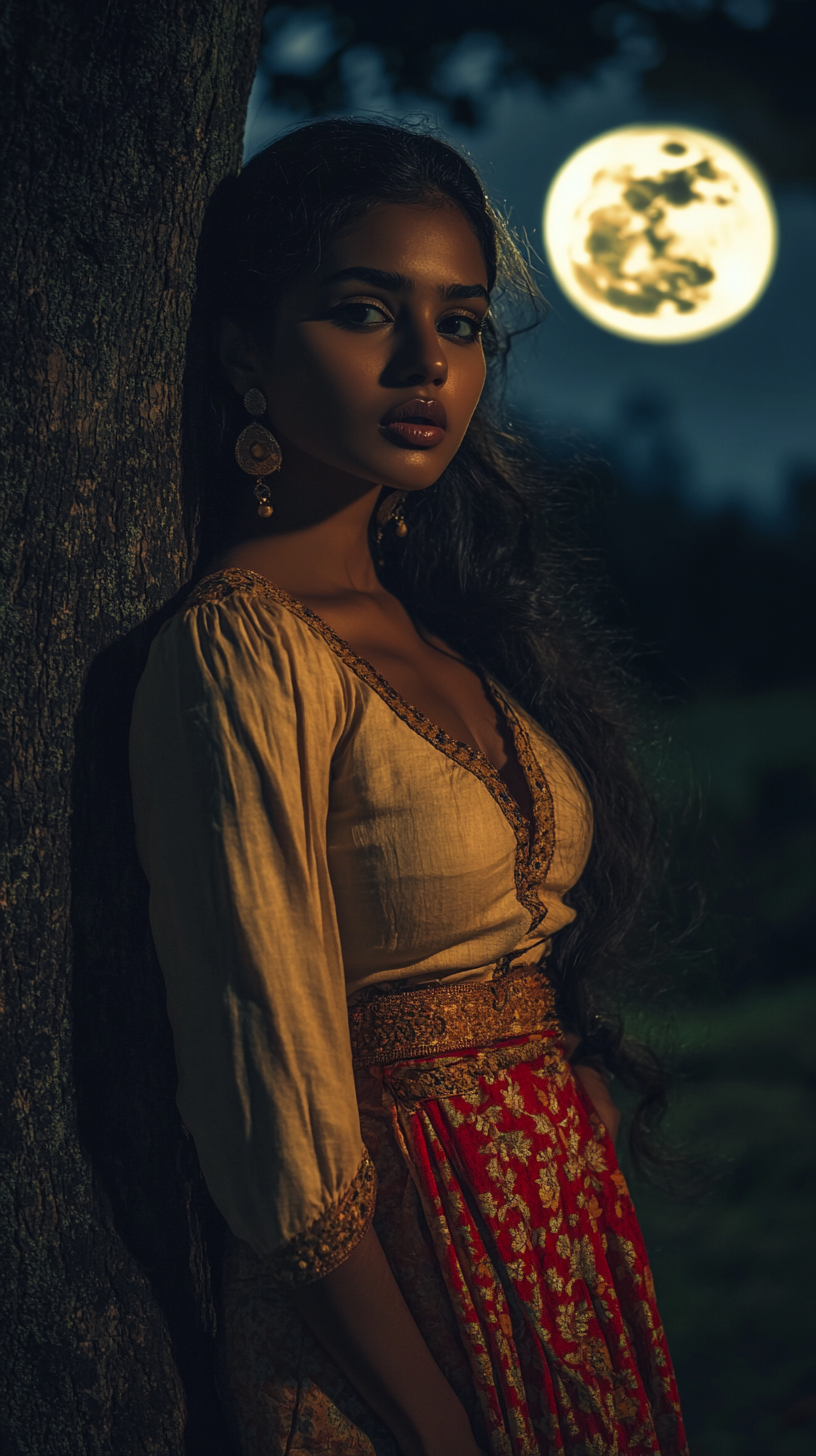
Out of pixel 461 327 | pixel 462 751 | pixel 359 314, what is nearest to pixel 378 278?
pixel 359 314

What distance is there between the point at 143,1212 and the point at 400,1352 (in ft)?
1.13

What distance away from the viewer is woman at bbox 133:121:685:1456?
1.10 metres

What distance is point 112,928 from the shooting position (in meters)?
1.23

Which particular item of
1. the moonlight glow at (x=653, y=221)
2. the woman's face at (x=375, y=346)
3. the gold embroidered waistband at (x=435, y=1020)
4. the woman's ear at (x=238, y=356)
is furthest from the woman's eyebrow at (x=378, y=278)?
the moonlight glow at (x=653, y=221)

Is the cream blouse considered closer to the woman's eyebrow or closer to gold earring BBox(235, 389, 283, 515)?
gold earring BBox(235, 389, 283, 515)

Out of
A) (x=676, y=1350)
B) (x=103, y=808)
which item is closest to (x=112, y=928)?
(x=103, y=808)

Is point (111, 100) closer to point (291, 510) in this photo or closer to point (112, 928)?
point (291, 510)

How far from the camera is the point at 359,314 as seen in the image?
1.26 metres

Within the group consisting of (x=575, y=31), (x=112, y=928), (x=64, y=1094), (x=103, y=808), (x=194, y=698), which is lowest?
(x=64, y=1094)

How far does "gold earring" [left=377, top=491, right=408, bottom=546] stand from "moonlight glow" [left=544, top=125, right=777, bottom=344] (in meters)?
2.32

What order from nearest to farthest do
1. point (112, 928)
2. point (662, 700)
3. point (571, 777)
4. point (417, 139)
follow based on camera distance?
point (112, 928) < point (417, 139) < point (571, 777) < point (662, 700)

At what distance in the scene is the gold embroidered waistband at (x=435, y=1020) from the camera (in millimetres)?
1288

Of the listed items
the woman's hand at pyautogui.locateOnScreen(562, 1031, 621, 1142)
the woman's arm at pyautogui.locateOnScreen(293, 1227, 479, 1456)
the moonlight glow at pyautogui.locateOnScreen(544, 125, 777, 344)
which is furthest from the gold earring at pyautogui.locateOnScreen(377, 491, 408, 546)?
the moonlight glow at pyautogui.locateOnScreen(544, 125, 777, 344)

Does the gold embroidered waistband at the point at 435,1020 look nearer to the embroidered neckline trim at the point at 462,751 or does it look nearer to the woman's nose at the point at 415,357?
the embroidered neckline trim at the point at 462,751
